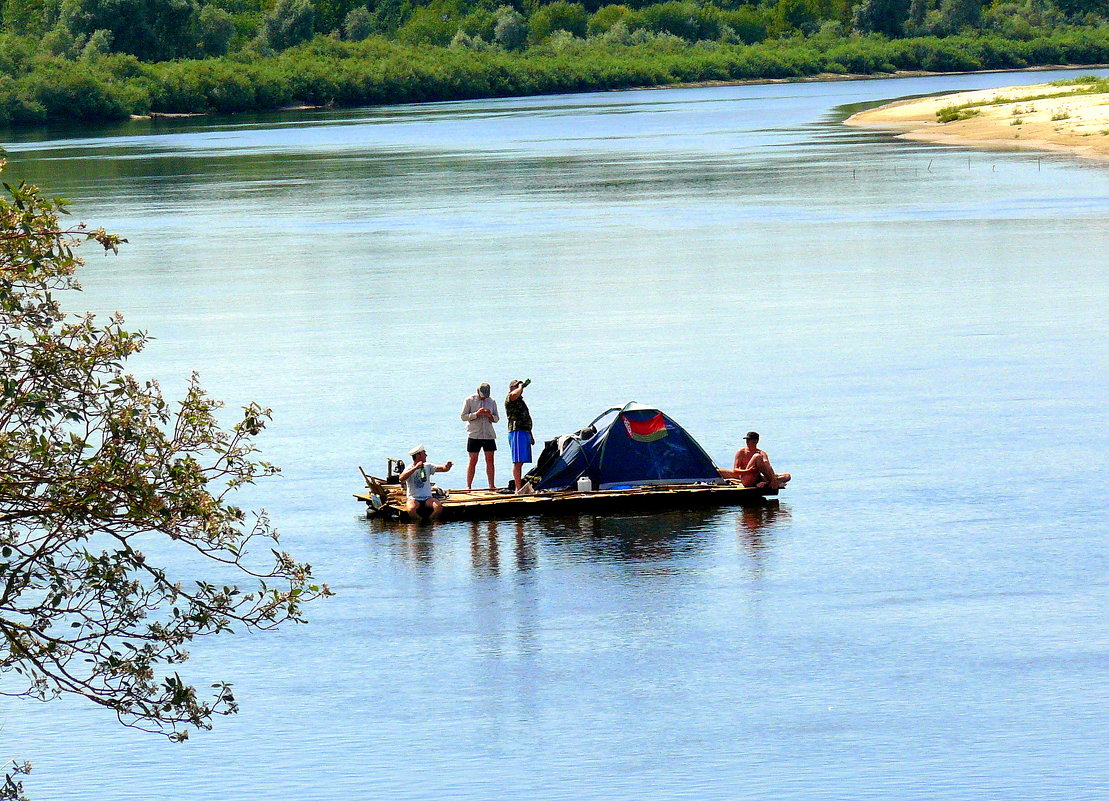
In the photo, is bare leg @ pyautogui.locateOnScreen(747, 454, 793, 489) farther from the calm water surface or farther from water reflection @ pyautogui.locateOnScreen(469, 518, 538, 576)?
water reflection @ pyautogui.locateOnScreen(469, 518, 538, 576)

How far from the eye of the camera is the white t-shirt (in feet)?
70.1

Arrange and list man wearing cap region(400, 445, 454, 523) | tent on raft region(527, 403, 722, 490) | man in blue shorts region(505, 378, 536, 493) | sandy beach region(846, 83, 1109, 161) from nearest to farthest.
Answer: man wearing cap region(400, 445, 454, 523), tent on raft region(527, 403, 722, 490), man in blue shorts region(505, 378, 536, 493), sandy beach region(846, 83, 1109, 161)

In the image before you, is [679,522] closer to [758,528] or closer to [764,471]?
[758,528]

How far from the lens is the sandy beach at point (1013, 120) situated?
84875 mm

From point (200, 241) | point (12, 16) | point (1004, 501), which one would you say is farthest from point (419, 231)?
point (12, 16)

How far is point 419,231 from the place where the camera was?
58375 mm

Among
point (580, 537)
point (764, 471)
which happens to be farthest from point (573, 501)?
point (764, 471)

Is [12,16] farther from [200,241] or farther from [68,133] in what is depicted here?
[200,241]

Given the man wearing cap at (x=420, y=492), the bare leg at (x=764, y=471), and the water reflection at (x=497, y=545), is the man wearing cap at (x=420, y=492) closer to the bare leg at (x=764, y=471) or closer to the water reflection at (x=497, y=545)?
the water reflection at (x=497, y=545)

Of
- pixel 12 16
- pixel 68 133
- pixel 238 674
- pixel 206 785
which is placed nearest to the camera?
pixel 206 785

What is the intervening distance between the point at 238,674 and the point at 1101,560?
371 inches

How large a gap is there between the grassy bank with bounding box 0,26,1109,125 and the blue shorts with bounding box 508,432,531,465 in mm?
136015

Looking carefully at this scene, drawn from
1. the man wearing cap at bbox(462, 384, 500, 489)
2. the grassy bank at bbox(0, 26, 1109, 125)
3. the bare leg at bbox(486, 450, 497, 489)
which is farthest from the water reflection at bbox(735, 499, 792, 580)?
the grassy bank at bbox(0, 26, 1109, 125)

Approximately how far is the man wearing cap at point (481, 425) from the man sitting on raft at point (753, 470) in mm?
2931
